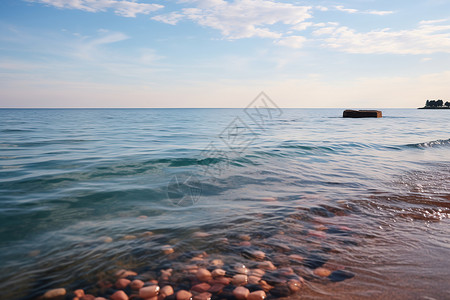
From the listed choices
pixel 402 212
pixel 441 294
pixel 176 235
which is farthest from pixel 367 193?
pixel 176 235

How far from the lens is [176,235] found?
3.80 meters

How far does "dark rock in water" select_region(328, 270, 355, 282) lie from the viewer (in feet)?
8.77

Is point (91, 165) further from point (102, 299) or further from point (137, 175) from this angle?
point (102, 299)

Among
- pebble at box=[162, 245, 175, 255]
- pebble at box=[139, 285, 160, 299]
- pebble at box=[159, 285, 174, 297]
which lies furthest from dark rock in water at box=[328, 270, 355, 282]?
pebble at box=[162, 245, 175, 255]

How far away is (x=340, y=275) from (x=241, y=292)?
1.07m

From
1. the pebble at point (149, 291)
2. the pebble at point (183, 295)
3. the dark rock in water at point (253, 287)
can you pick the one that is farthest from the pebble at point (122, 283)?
the dark rock in water at point (253, 287)

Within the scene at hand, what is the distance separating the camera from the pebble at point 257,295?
8.00 feet

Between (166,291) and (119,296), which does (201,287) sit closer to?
(166,291)

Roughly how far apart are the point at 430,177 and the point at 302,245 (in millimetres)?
6161

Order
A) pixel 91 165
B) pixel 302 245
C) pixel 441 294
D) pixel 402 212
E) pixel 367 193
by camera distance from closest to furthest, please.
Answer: pixel 441 294, pixel 302 245, pixel 402 212, pixel 367 193, pixel 91 165

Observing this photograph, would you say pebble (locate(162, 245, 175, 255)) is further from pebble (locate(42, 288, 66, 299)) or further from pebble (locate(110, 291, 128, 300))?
pebble (locate(42, 288, 66, 299))

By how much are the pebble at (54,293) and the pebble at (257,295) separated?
178 cm

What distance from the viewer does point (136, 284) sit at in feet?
8.76

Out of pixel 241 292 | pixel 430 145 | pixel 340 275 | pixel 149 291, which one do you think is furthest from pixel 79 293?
pixel 430 145
